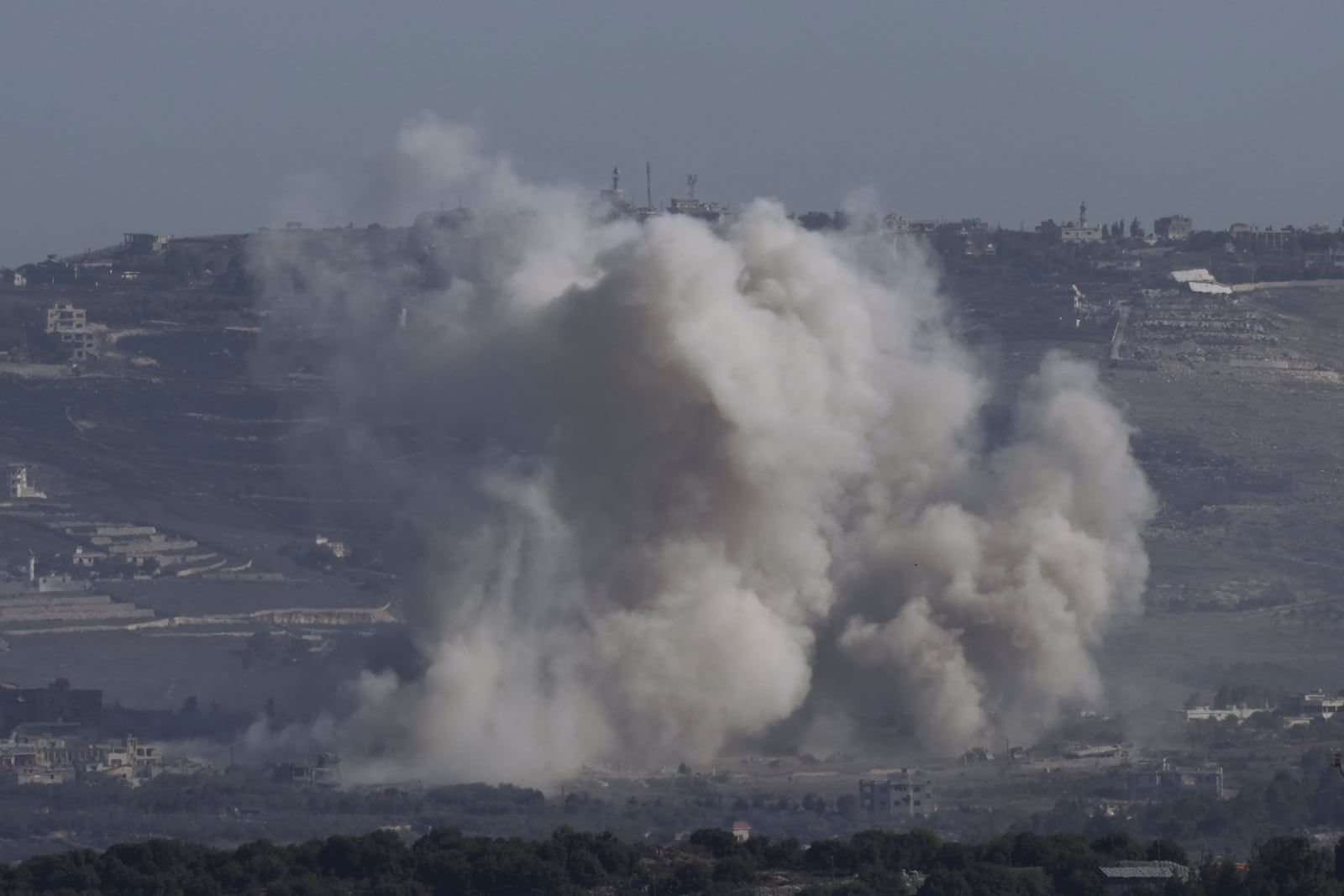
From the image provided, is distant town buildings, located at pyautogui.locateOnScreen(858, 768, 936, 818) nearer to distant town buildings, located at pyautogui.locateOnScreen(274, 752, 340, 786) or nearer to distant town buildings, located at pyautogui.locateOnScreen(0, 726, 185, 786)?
distant town buildings, located at pyautogui.locateOnScreen(274, 752, 340, 786)

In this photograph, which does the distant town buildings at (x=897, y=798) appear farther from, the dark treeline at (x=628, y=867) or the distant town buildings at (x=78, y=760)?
the dark treeline at (x=628, y=867)

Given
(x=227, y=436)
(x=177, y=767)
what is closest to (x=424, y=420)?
(x=177, y=767)

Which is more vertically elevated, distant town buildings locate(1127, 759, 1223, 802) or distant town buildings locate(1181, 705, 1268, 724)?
distant town buildings locate(1181, 705, 1268, 724)

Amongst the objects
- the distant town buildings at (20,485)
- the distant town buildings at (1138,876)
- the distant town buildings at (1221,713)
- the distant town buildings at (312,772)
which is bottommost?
the distant town buildings at (312,772)

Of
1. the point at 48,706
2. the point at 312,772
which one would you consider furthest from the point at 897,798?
the point at 48,706

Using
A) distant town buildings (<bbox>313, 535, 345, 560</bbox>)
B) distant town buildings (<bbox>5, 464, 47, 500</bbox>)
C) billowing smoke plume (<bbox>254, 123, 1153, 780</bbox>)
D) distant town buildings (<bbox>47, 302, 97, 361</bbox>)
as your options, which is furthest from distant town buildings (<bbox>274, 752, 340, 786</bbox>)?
distant town buildings (<bbox>47, 302, 97, 361</bbox>)

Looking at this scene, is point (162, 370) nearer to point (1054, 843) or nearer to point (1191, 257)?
point (1191, 257)

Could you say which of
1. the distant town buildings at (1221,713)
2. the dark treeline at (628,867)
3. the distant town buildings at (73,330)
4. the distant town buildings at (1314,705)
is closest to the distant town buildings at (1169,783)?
the distant town buildings at (1221,713)
